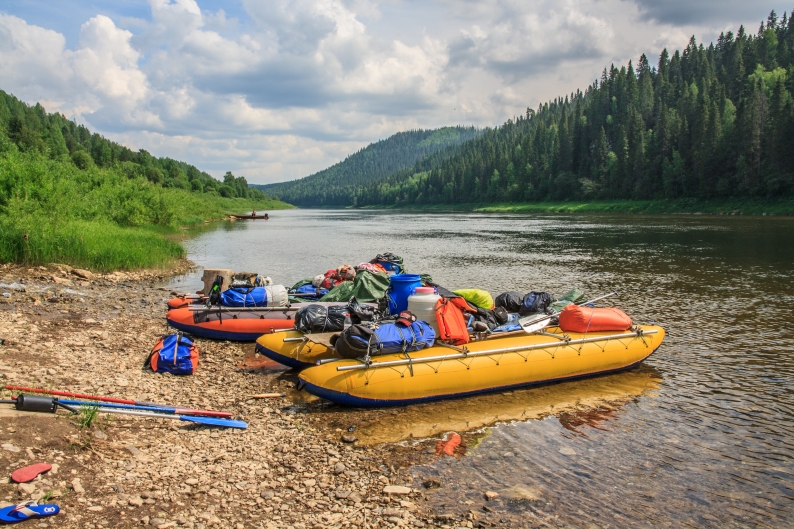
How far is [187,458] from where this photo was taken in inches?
269

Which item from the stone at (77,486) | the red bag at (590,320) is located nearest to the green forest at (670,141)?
the red bag at (590,320)

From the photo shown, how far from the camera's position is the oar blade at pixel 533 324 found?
38.4 feet

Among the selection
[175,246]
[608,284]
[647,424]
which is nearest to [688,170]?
[608,284]

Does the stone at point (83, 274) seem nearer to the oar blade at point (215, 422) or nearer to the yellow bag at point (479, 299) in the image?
the yellow bag at point (479, 299)

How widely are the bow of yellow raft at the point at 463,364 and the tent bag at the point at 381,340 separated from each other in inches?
5.3

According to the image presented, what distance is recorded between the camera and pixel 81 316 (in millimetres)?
14336

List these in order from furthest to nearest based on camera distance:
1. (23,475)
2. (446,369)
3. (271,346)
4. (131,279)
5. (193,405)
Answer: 1. (131,279)
2. (271,346)
3. (446,369)
4. (193,405)
5. (23,475)

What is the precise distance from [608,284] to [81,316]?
18.3 meters

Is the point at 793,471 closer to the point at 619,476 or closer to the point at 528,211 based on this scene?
the point at 619,476

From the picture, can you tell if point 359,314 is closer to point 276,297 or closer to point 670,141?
point 276,297

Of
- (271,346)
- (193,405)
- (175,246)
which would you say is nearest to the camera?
(193,405)

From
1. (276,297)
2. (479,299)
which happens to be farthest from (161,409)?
(479,299)

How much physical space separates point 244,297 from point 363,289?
309 cm

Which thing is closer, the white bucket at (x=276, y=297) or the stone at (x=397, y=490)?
the stone at (x=397, y=490)
